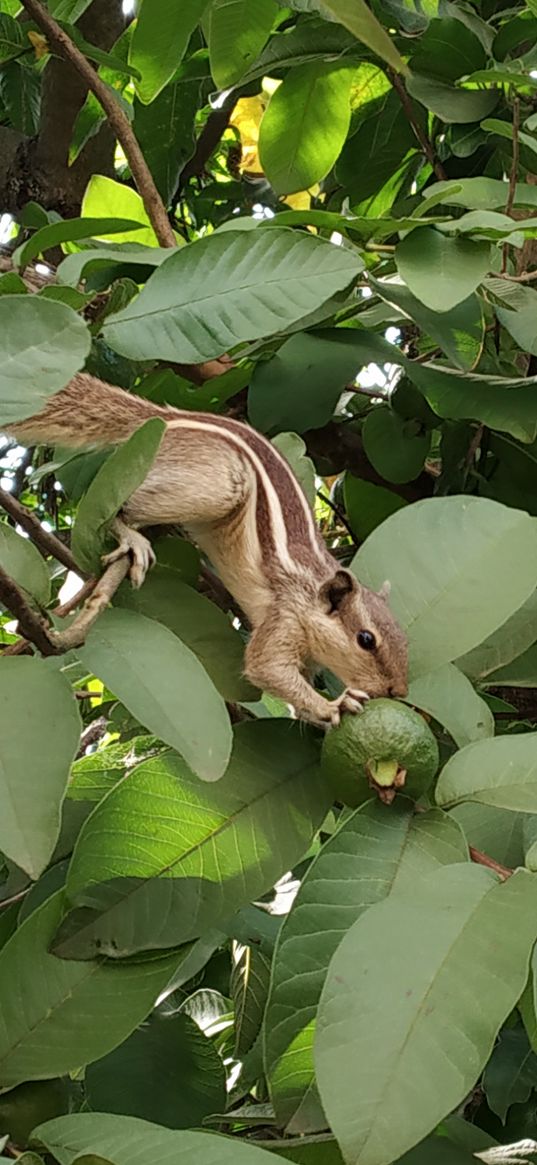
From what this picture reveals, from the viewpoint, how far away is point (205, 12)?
120 cm

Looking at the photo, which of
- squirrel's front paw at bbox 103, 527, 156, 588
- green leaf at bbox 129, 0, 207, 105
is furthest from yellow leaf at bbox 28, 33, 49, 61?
squirrel's front paw at bbox 103, 527, 156, 588

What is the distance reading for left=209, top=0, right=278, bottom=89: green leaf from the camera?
110 cm

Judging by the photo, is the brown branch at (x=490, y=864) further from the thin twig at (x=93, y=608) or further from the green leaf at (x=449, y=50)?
the green leaf at (x=449, y=50)

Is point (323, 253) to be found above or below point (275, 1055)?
above

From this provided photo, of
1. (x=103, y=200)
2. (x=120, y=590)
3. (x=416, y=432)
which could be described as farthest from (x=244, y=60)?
(x=120, y=590)

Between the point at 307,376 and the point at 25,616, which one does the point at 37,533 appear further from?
the point at 307,376

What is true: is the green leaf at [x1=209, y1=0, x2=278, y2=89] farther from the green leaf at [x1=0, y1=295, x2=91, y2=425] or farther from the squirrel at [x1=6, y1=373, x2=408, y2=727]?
the green leaf at [x1=0, y1=295, x2=91, y2=425]

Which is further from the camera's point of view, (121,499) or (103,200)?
(103,200)

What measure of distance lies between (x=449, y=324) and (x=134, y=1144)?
82 cm

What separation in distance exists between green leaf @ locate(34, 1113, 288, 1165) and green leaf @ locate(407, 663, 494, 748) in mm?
348

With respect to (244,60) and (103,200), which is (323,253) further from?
(103,200)

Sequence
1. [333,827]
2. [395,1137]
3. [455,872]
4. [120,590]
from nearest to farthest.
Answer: [395,1137] < [455,872] < [120,590] < [333,827]

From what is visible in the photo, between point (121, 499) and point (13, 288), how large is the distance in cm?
36

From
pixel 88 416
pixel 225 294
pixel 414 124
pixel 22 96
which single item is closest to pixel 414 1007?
pixel 225 294
